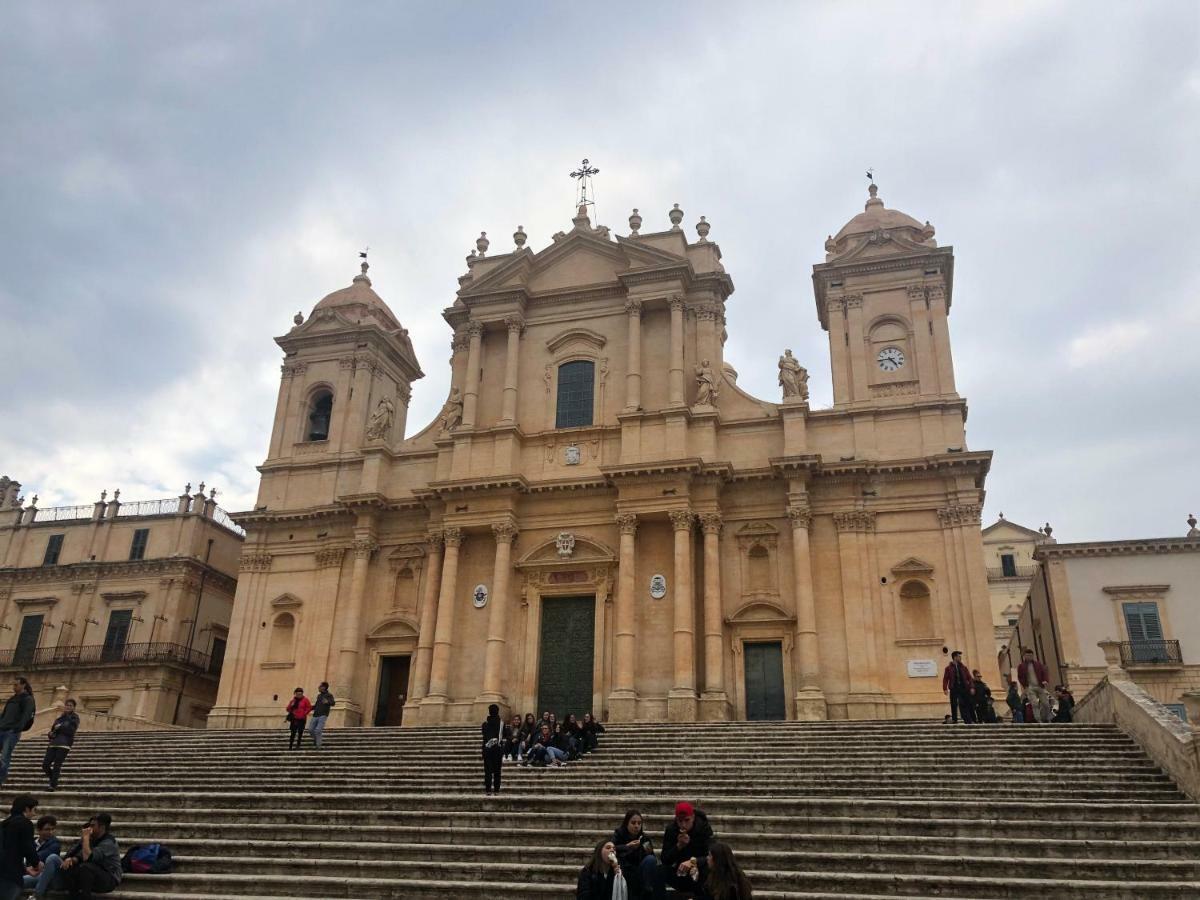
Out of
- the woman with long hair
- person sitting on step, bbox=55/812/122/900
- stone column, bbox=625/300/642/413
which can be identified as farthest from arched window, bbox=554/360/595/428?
the woman with long hair

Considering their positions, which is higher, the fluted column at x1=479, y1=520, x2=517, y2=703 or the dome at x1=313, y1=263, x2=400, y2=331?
the dome at x1=313, y1=263, x2=400, y2=331

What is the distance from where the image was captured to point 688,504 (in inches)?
1000

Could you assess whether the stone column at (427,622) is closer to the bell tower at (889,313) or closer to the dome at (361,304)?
the dome at (361,304)

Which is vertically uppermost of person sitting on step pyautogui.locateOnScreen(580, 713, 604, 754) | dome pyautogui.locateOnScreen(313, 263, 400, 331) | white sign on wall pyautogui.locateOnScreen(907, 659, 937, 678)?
dome pyautogui.locateOnScreen(313, 263, 400, 331)

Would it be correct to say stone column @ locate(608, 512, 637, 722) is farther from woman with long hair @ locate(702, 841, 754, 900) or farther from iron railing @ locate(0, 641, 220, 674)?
iron railing @ locate(0, 641, 220, 674)

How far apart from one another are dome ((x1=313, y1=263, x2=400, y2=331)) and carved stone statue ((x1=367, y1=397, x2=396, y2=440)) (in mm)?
4306

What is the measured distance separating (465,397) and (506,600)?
21.4 feet

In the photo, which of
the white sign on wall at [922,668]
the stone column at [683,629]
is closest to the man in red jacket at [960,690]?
the white sign on wall at [922,668]

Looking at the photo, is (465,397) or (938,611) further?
(465,397)

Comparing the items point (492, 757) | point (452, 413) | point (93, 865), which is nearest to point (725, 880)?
point (93, 865)

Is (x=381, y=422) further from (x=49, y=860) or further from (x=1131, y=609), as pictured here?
(x=1131, y=609)

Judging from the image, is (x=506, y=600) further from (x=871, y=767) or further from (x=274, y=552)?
(x=871, y=767)

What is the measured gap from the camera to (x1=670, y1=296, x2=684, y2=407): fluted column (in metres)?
27.0

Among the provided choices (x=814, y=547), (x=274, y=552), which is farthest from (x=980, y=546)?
(x=274, y=552)
